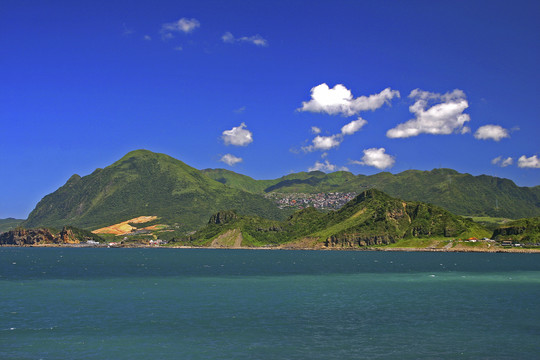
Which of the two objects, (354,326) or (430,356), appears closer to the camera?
(430,356)

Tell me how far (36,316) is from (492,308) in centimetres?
7543

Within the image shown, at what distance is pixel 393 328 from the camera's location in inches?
2499

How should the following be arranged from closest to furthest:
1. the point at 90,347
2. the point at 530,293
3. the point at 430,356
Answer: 1. the point at 430,356
2. the point at 90,347
3. the point at 530,293

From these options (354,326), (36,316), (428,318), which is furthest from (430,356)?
(36,316)

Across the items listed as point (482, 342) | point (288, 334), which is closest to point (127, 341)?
point (288, 334)

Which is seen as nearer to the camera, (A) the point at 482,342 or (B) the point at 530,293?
(A) the point at 482,342

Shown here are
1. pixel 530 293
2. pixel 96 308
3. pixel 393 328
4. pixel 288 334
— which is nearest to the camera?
pixel 288 334

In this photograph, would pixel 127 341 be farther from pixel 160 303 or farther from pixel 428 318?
pixel 428 318

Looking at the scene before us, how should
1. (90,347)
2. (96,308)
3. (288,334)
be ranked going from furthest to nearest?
(96,308), (288,334), (90,347)

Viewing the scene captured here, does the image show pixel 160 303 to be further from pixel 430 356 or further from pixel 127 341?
pixel 430 356

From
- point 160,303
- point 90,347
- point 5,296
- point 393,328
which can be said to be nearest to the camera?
→ point 90,347

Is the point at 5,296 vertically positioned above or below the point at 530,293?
above

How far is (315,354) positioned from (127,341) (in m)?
22.9

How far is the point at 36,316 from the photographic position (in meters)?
72.2
